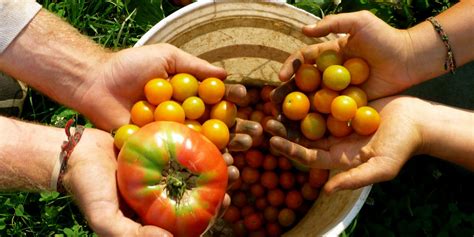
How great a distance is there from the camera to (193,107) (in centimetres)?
310

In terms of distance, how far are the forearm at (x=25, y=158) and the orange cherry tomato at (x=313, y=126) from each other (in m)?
1.38

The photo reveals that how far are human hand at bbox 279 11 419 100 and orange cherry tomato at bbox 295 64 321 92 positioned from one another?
0.04m

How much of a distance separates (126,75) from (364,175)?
56.4 inches

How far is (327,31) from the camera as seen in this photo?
302cm

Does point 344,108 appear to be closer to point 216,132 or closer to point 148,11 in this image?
point 216,132

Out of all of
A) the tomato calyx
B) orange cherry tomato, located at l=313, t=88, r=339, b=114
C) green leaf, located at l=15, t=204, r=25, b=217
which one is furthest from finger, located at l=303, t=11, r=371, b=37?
green leaf, located at l=15, t=204, r=25, b=217

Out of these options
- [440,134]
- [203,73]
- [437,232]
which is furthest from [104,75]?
[437,232]

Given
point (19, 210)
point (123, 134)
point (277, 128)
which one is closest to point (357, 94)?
point (277, 128)

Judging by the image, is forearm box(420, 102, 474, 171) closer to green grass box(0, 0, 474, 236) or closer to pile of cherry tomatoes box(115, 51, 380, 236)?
pile of cherry tomatoes box(115, 51, 380, 236)

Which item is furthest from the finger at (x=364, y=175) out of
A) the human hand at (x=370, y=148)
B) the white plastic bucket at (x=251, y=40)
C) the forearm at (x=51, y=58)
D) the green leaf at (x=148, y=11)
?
the green leaf at (x=148, y=11)

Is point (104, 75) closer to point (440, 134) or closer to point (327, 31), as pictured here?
point (327, 31)

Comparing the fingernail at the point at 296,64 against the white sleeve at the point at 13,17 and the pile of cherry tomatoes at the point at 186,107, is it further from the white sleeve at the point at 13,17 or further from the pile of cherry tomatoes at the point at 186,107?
the white sleeve at the point at 13,17

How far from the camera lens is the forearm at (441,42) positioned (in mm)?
3084

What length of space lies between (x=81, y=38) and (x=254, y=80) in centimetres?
121
